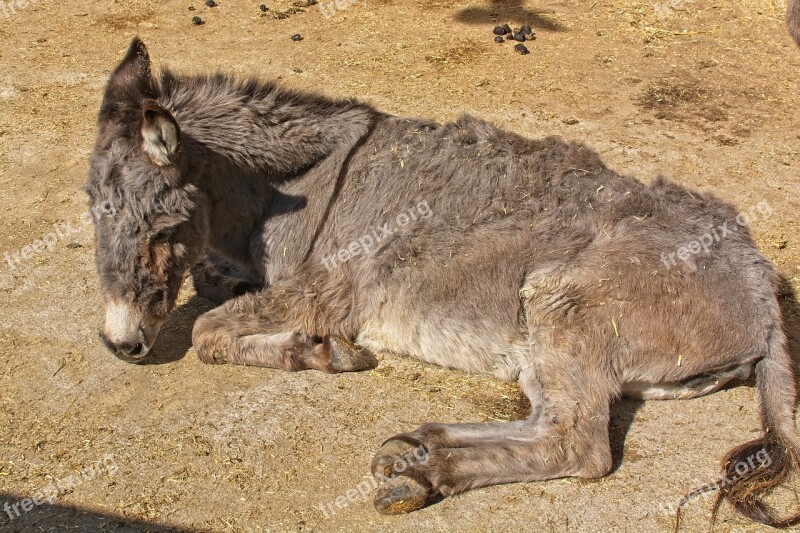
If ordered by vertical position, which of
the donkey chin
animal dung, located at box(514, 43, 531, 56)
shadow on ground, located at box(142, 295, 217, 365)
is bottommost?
shadow on ground, located at box(142, 295, 217, 365)

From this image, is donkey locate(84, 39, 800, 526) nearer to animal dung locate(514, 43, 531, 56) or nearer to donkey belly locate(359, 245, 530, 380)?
donkey belly locate(359, 245, 530, 380)

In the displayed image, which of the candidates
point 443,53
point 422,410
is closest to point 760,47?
point 443,53

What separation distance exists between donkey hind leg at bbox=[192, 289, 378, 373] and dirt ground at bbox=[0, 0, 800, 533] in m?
0.08

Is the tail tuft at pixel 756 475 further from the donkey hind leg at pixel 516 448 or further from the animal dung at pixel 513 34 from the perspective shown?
the animal dung at pixel 513 34

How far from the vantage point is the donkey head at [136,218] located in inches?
178

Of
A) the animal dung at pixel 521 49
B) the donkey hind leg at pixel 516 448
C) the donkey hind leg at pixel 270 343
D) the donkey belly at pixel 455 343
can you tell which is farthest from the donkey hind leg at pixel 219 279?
the animal dung at pixel 521 49

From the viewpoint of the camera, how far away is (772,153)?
7.46 meters

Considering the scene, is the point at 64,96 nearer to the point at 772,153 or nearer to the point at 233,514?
the point at 233,514

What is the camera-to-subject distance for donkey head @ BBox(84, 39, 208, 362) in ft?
14.8

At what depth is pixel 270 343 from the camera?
16.1 ft

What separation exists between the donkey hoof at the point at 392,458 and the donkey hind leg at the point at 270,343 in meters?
0.83

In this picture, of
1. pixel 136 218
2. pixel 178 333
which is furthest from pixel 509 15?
pixel 136 218

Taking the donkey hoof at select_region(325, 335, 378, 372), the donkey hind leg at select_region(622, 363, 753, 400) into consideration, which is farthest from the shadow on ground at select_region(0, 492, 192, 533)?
the donkey hind leg at select_region(622, 363, 753, 400)

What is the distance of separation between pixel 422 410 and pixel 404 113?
3.87 m
